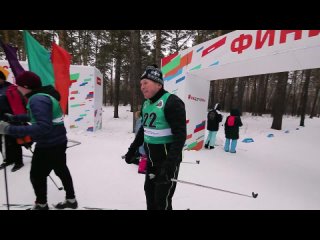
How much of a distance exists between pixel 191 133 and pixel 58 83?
173 inches

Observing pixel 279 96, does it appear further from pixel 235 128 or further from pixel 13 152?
pixel 13 152

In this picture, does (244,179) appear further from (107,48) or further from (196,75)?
(107,48)

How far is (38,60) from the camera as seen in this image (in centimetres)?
473

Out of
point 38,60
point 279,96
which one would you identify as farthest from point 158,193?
point 279,96

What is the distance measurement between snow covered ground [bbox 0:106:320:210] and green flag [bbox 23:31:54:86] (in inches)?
84.0

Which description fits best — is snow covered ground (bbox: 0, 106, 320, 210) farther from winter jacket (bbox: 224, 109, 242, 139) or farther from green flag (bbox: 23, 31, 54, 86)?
green flag (bbox: 23, 31, 54, 86)

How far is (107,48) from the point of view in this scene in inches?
674

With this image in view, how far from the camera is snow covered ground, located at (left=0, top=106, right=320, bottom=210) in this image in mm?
3568

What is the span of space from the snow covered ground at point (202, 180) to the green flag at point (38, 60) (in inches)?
84.0

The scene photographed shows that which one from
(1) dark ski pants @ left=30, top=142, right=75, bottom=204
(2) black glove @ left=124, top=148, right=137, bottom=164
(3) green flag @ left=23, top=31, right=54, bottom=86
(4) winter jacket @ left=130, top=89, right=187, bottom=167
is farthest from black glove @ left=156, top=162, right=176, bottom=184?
(3) green flag @ left=23, top=31, right=54, bottom=86

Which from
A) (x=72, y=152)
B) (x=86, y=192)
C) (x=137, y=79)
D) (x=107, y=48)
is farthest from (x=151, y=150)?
(x=107, y=48)

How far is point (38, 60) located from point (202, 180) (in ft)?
15.1

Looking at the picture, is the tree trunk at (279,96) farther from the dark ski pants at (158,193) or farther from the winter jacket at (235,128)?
the dark ski pants at (158,193)

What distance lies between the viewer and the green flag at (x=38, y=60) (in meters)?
4.52
